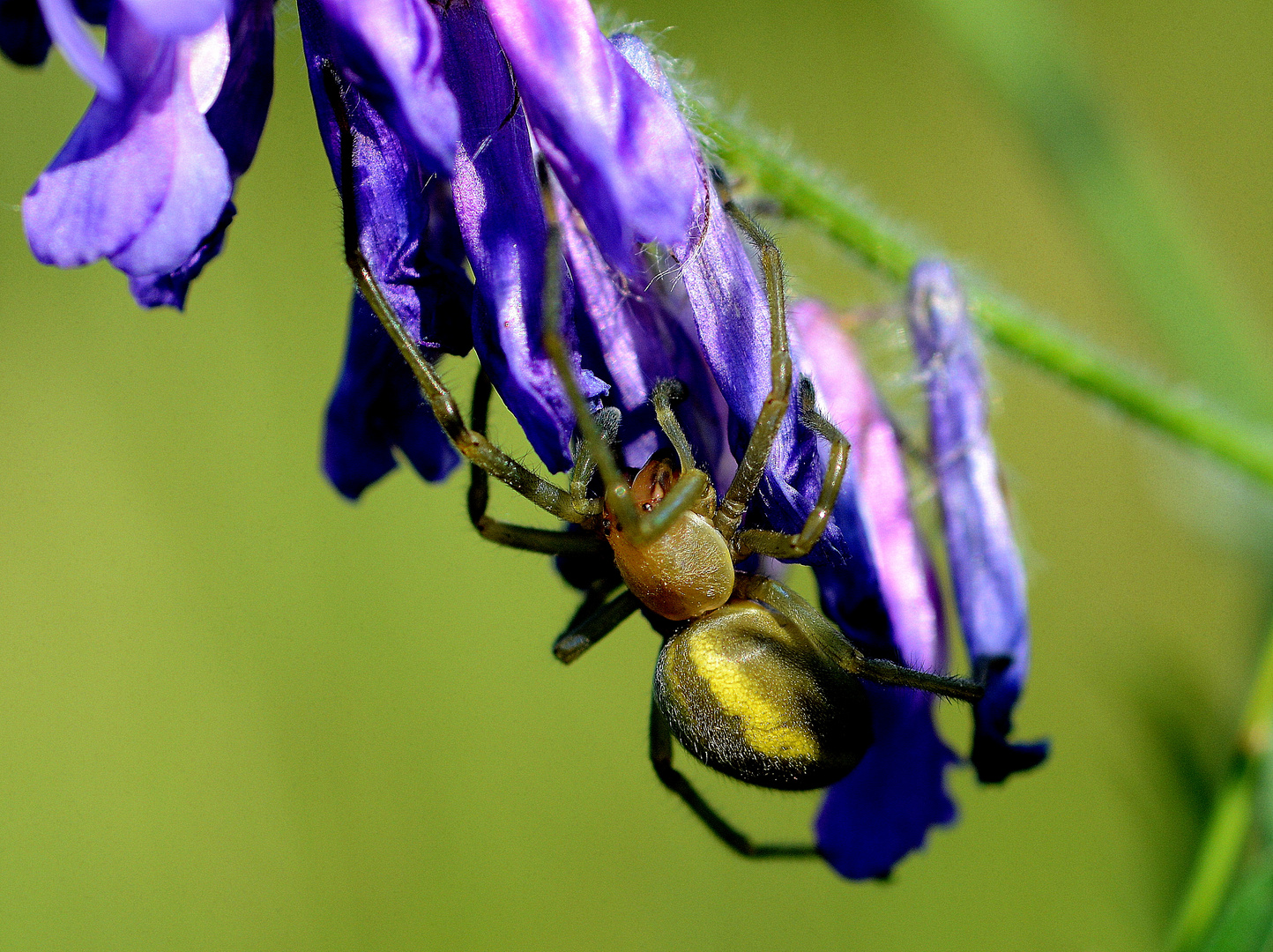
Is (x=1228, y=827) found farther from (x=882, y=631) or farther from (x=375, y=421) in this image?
(x=375, y=421)

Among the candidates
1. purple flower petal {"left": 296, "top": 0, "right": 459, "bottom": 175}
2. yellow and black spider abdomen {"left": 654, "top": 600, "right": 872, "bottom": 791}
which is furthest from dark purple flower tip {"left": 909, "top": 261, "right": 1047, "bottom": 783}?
purple flower petal {"left": 296, "top": 0, "right": 459, "bottom": 175}

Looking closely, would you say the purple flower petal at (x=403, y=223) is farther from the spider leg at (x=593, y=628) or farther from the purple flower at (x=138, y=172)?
the spider leg at (x=593, y=628)

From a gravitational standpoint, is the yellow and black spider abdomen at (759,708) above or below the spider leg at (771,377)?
below

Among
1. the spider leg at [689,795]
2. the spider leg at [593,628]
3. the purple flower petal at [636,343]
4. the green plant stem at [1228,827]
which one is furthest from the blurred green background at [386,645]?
the purple flower petal at [636,343]

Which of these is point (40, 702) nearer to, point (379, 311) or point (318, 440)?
point (318, 440)

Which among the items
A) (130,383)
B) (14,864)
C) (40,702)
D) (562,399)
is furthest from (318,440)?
(562,399)

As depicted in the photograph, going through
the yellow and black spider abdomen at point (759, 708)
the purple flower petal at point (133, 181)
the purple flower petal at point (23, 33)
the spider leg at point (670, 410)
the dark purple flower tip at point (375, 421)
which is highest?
the purple flower petal at point (23, 33)
